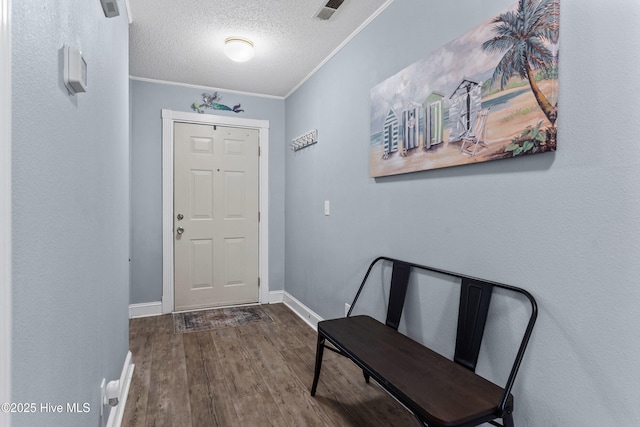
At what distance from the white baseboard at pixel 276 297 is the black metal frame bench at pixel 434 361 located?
202 cm

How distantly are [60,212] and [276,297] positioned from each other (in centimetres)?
329

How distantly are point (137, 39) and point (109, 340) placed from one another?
2227 millimetres

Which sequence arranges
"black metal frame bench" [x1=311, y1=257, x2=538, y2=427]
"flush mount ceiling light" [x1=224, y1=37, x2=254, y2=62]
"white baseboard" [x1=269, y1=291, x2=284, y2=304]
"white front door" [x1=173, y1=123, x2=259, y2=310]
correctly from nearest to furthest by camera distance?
"black metal frame bench" [x1=311, y1=257, x2=538, y2=427]
"flush mount ceiling light" [x1=224, y1=37, x2=254, y2=62]
"white front door" [x1=173, y1=123, x2=259, y2=310]
"white baseboard" [x1=269, y1=291, x2=284, y2=304]

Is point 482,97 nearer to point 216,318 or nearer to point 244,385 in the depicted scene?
point 244,385

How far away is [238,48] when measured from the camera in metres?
2.65

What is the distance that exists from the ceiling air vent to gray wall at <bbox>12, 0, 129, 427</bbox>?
4.06 ft

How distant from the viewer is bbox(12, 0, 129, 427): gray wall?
0.69m

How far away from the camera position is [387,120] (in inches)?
85.0

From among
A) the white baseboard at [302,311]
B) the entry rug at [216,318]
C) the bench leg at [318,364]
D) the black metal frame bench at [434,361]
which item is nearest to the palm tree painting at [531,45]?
the black metal frame bench at [434,361]

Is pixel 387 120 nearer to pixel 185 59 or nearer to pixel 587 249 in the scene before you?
pixel 587 249

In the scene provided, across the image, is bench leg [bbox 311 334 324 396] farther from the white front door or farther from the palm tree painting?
the white front door

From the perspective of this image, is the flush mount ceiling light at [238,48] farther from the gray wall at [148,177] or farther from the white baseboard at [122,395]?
the white baseboard at [122,395]

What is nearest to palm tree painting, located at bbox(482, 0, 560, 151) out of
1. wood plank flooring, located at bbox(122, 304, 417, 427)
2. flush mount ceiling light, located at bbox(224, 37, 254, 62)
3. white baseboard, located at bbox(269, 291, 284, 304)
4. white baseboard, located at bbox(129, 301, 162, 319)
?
wood plank flooring, located at bbox(122, 304, 417, 427)

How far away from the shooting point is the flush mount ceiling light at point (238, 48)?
2641 mm
